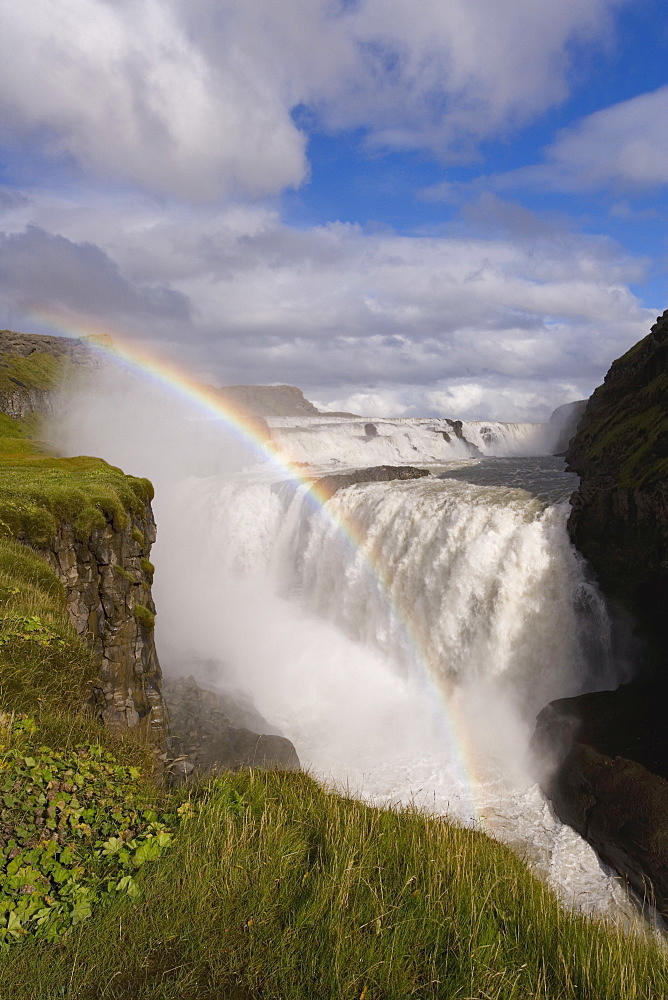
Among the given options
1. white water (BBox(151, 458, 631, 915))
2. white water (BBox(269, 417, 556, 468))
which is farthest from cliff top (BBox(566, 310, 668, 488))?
white water (BBox(269, 417, 556, 468))

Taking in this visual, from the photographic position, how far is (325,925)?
4020 millimetres

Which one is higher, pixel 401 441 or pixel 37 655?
pixel 401 441

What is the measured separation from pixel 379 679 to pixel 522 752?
811cm

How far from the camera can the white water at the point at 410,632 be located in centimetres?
1897

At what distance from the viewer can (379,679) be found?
2672 cm

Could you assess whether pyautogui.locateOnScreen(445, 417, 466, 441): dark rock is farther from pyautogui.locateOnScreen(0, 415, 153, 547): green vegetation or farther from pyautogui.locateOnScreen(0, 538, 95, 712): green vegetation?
pyautogui.locateOnScreen(0, 538, 95, 712): green vegetation

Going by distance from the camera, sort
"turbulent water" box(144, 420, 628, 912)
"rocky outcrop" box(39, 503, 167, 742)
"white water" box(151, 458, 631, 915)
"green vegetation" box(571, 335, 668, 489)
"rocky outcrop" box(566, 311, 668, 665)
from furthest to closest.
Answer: "green vegetation" box(571, 335, 668, 489)
"rocky outcrop" box(566, 311, 668, 665)
"turbulent water" box(144, 420, 628, 912)
"white water" box(151, 458, 631, 915)
"rocky outcrop" box(39, 503, 167, 742)

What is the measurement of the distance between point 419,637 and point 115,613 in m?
16.1

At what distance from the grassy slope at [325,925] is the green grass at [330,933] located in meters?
0.01

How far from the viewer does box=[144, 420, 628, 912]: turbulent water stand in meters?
18.9

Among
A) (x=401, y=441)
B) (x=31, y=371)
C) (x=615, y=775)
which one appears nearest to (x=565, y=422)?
(x=401, y=441)

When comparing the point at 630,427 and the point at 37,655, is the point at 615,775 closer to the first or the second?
the point at 37,655

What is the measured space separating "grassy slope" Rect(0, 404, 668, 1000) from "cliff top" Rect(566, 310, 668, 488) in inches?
774

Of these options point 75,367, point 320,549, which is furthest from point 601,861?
point 75,367
